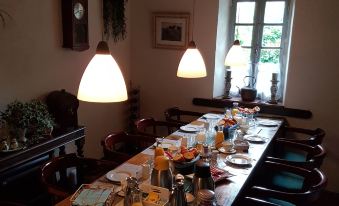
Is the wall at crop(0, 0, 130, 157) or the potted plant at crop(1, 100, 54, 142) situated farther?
the wall at crop(0, 0, 130, 157)

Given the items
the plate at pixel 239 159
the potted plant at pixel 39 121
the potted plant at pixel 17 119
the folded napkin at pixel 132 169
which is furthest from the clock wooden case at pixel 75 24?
the plate at pixel 239 159

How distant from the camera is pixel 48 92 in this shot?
3010 mm

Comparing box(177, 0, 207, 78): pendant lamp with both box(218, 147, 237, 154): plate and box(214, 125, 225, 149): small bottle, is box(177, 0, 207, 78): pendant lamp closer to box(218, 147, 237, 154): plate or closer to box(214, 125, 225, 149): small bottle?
box(214, 125, 225, 149): small bottle

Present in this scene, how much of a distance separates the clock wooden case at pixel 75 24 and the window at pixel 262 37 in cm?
190

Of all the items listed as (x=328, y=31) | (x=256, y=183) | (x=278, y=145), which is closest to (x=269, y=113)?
(x=278, y=145)

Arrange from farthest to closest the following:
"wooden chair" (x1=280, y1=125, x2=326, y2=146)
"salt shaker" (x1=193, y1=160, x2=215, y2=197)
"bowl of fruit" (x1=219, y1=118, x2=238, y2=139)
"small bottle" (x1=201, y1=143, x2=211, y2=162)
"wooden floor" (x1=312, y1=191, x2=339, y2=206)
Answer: "wooden floor" (x1=312, y1=191, x2=339, y2=206), "wooden chair" (x1=280, y1=125, x2=326, y2=146), "bowl of fruit" (x1=219, y1=118, x2=238, y2=139), "small bottle" (x1=201, y1=143, x2=211, y2=162), "salt shaker" (x1=193, y1=160, x2=215, y2=197)

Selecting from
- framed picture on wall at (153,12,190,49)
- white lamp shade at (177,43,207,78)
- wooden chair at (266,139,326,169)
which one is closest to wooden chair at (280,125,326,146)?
wooden chair at (266,139,326,169)

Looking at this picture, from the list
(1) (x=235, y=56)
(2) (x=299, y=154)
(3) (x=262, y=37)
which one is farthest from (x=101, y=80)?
(3) (x=262, y=37)

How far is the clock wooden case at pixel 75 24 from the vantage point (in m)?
3.01

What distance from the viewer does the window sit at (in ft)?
12.2

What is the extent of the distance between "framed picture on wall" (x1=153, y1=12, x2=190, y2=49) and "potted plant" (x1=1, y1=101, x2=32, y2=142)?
208 cm

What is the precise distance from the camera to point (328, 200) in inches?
129

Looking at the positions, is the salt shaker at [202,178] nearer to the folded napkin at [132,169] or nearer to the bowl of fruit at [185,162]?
the bowl of fruit at [185,162]

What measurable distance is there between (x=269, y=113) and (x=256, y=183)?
132 centimetres
